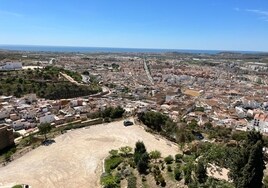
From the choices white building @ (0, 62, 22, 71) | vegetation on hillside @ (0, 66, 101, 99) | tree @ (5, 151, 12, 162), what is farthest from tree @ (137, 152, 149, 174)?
white building @ (0, 62, 22, 71)

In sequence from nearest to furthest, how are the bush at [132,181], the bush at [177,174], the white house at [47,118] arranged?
1. the bush at [132,181]
2. the bush at [177,174]
3. the white house at [47,118]

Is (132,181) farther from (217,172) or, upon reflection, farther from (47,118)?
(47,118)

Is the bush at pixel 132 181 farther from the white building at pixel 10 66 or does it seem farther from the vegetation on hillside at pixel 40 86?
the white building at pixel 10 66

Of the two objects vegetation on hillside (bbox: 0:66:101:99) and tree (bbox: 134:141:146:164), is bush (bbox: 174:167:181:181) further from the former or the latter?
vegetation on hillside (bbox: 0:66:101:99)

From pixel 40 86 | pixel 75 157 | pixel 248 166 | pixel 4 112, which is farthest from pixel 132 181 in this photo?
pixel 40 86

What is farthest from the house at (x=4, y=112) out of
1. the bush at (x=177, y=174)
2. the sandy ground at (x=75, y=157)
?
the bush at (x=177, y=174)
